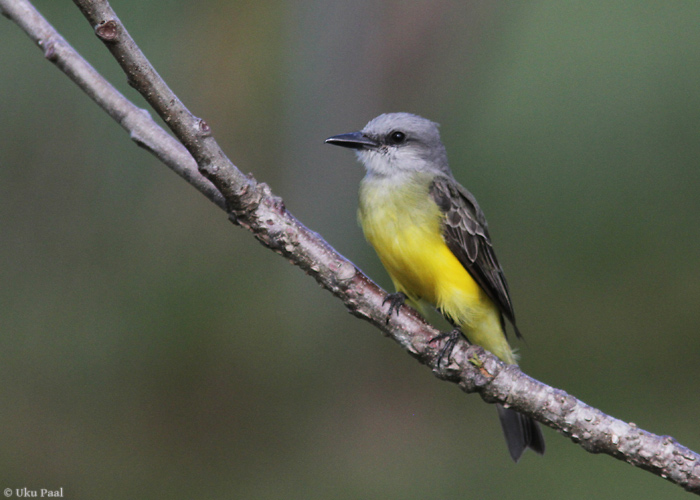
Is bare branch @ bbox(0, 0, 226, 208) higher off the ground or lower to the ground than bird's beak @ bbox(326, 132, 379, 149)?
lower

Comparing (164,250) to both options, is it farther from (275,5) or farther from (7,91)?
(275,5)

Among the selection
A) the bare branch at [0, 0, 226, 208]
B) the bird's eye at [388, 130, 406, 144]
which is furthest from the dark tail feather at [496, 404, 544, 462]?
the bare branch at [0, 0, 226, 208]

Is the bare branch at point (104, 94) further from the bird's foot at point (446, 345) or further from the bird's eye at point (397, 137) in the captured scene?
the bird's eye at point (397, 137)

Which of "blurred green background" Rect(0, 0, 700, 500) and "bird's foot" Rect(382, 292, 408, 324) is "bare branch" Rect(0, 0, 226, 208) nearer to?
"bird's foot" Rect(382, 292, 408, 324)

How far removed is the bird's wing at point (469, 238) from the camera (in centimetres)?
363

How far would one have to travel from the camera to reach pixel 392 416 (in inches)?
282

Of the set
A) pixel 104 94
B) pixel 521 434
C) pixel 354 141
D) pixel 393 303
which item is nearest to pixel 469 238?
pixel 354 141

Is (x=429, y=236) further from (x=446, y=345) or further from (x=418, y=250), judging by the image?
(x=446, y=345)

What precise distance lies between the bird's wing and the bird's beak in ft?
1.40

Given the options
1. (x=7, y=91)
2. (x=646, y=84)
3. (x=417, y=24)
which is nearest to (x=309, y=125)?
(x=417, y=24)

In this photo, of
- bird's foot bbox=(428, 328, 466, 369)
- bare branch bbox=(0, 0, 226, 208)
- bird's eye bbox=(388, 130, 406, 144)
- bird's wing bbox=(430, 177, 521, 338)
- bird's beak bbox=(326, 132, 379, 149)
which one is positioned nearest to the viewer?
bare branch bbox=(0, 0, 226, 208)

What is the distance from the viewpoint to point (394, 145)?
3920 millimetres

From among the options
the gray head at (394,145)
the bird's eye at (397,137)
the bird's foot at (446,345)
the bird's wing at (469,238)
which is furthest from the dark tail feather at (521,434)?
the bird's eye at (397,137)

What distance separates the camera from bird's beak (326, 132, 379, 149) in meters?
3.76
